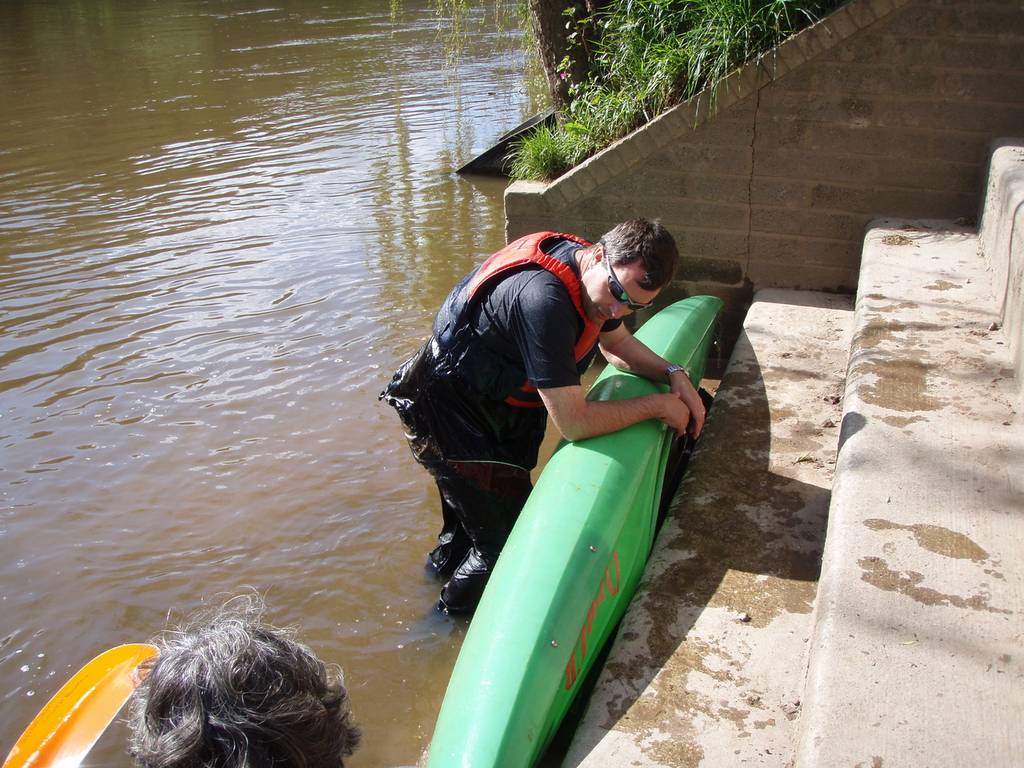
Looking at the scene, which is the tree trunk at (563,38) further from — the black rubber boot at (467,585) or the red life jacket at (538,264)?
the black rubber boot at (467,585)

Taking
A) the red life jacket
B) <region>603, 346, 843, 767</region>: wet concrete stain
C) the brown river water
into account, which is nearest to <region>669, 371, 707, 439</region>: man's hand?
<region>603, 346, 843, 767</region>: wet concrete stain

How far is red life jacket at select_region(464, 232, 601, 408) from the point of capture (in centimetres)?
320

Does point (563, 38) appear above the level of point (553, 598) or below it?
above

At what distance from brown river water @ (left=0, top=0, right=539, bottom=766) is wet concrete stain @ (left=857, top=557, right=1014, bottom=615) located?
5.84 feet

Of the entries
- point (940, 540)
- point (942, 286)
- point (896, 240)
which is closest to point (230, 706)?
point (940, 540)

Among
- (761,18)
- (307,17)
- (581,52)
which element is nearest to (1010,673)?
(761,18)

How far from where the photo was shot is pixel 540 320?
10.1ft

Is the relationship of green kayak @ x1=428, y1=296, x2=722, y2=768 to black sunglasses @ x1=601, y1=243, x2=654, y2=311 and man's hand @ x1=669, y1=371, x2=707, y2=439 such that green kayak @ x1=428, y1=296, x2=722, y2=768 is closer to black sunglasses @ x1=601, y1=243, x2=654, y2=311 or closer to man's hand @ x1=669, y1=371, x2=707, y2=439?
man's hand @ x1=669, y1=371, x2=707, y2=439

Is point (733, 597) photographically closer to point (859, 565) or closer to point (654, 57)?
point (859, 565)

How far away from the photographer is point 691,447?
4.20 meters

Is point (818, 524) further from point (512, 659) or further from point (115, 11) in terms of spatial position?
point (115, 11)

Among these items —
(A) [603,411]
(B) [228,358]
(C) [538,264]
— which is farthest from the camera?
(B) [228,358]

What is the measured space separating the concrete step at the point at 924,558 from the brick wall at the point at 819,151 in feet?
4.45

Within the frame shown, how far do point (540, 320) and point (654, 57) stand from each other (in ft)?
11.4
